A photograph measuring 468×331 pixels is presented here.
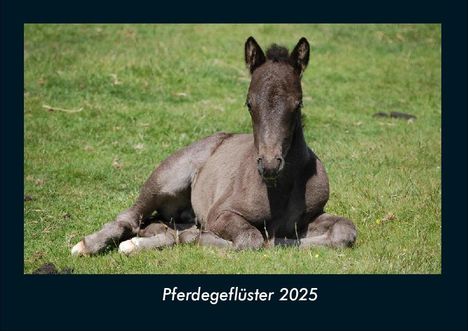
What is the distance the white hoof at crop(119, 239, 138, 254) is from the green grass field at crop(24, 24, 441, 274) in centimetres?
13

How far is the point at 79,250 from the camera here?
9250 mm

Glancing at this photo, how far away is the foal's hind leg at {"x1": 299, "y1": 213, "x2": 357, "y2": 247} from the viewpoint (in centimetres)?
880

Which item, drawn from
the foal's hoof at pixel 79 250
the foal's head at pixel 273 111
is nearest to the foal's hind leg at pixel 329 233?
the foal's head at pixel 273 111

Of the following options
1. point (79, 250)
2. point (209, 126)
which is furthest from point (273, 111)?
point (209, 126)

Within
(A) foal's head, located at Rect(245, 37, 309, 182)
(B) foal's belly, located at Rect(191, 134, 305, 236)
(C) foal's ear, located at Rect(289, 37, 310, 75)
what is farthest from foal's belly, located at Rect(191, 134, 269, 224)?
(C) foal's ear, located at Rect(289, 37, 310, 75)

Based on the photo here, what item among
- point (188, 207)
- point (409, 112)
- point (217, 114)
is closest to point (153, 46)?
point (217, 114)

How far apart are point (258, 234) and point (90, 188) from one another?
4.52m

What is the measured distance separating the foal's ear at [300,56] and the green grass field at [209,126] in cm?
209

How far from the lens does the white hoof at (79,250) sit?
923 centimetres

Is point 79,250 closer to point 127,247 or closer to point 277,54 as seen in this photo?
point 127,247

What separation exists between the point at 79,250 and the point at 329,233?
3027mm

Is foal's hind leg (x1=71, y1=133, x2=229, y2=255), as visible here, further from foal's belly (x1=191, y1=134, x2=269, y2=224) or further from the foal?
foal's belly (x1=191, y1=134, x2=269, y2=224)

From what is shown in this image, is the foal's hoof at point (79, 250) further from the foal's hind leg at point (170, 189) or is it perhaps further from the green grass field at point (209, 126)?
the foal's hind leg at point (170, 189)

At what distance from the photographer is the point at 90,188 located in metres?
12.4
